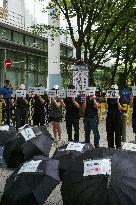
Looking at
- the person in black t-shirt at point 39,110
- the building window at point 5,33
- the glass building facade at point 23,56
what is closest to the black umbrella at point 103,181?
the person in black t-shirt at point 39,110

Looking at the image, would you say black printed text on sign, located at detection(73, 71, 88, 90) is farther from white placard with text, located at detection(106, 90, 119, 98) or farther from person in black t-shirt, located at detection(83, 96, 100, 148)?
white placard with text, located at detection(106, 90, 119, 98)

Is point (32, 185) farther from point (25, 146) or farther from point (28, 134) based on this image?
point (28, 134)

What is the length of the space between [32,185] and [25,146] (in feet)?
9.17

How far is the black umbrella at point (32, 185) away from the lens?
21.1ft

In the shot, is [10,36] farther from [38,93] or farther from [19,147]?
[19,147]

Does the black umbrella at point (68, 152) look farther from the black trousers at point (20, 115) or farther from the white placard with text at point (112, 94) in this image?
the black trousers at point (20, 115)

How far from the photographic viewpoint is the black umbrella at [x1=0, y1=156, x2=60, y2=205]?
21.1 feet

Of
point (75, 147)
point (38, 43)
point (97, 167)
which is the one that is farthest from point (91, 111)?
point (38, 43)

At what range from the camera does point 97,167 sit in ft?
19.0

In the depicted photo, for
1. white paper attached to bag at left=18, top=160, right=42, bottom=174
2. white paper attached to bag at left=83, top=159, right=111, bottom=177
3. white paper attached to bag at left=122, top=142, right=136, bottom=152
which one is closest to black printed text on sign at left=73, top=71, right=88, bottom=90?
white paper attached to bag at left=122, top=142, right=136, bottom=152

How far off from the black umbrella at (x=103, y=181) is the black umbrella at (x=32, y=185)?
49cm

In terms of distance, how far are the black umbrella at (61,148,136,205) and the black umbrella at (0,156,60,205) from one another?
490 millimetres

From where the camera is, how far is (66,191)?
6.11 m

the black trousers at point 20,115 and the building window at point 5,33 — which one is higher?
the building window at point 5,33
